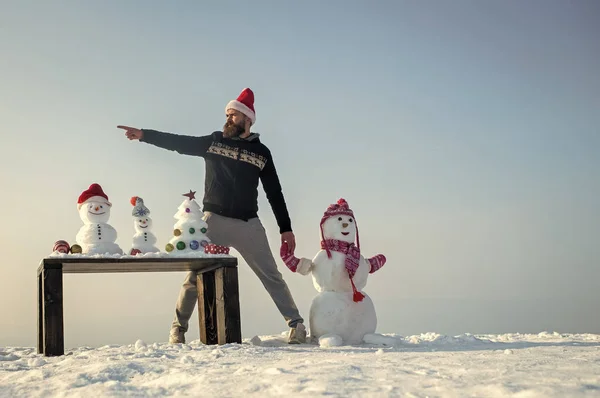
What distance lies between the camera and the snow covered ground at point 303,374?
3.01m

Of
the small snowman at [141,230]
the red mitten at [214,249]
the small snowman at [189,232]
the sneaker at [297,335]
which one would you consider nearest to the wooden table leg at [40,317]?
the small snowman at [141,230]

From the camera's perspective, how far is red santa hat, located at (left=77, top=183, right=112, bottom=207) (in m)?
5.88

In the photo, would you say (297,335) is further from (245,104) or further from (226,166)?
(245,104)

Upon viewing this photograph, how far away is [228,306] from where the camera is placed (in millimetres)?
5605

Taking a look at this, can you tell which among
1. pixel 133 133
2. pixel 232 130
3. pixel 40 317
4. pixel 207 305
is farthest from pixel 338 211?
pixel 40 317

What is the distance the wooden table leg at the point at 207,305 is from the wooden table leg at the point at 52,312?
4.64 feet

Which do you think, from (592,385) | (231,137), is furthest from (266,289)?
(592,385)

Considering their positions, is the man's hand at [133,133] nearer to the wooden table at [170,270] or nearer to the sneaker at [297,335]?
the wooden table at [170,270]

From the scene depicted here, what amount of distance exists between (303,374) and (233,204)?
3028 mm

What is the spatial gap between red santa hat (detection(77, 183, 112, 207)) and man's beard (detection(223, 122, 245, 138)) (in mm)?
1354

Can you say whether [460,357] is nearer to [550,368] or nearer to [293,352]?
[550,368]

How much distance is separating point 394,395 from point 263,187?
12.7ft

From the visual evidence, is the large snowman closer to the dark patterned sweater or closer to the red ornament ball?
the dark patterned sweater

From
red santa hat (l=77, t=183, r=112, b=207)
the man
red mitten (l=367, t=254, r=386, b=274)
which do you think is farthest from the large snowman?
red santa hat (l=77, t=183, r=112, b=207)
